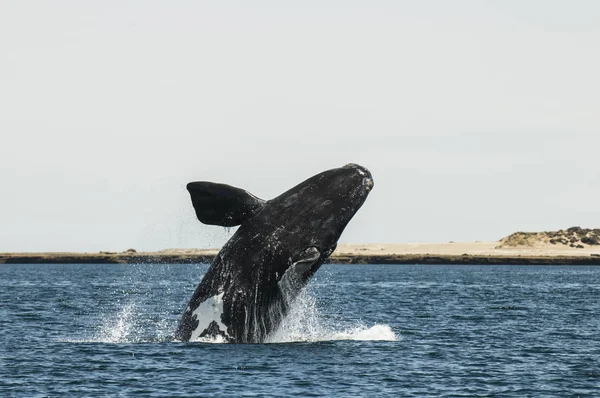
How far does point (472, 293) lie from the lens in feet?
208

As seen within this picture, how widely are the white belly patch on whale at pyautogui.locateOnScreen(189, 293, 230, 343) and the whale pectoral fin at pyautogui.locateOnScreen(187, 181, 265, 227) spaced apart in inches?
63.8

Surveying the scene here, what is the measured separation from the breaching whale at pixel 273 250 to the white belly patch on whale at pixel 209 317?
0.02 meters

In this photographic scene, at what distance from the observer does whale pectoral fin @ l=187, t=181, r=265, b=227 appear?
57.8ft

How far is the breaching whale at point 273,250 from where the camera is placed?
18.7 metres

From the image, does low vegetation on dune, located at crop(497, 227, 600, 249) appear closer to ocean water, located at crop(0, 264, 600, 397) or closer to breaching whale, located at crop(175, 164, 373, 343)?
ocean water, located at crop(0, 264, 600, 397)

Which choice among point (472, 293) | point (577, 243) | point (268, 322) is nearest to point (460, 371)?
point (268, 322)

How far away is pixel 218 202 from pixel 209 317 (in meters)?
2.55

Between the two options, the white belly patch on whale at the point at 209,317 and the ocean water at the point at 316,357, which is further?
the ocean water at the point at 316,357

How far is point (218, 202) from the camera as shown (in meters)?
17.8

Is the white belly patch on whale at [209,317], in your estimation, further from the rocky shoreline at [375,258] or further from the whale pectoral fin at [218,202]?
the rocky shoreline at [375,258]

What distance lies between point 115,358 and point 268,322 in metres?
5.47

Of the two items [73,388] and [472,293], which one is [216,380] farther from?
[472,293]

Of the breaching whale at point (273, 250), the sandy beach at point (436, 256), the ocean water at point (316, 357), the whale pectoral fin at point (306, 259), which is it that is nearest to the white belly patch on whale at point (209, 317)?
the breaching whale at point (273, 250)

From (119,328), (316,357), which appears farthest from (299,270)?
(119,328)
